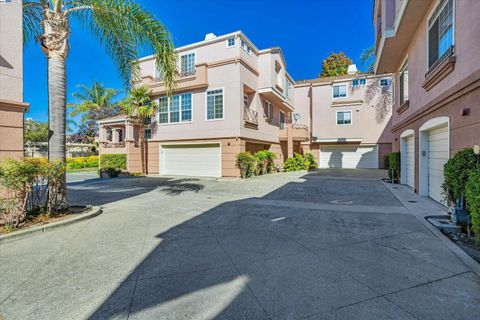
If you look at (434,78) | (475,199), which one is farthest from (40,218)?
(434,78)

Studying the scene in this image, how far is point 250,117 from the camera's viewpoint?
1770cm

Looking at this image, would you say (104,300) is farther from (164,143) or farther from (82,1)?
(164,143)

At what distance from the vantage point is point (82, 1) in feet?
24.4

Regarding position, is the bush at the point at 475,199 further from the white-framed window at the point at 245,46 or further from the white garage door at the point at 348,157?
the white garage door at the point at 348,157

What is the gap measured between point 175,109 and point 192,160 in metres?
4.12

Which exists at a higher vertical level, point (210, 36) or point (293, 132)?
point (210, 36)

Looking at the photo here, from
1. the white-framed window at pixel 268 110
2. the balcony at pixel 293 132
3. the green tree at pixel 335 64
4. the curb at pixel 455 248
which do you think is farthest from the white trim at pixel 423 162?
the green tree at pixel 335 64

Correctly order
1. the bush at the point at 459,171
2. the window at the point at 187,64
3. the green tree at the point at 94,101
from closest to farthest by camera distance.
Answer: the bush at the point at 459,171, the window at the point at 187,64, the green tree at the point at 94,101

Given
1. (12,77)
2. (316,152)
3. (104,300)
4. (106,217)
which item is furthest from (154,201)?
(316,152)

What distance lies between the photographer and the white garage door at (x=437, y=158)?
293 inches

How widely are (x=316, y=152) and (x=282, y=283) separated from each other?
84.8 feet

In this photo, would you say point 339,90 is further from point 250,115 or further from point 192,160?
point 192,160

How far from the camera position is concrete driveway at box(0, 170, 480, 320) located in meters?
2.77

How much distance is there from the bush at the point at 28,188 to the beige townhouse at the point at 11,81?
0.56 metres
